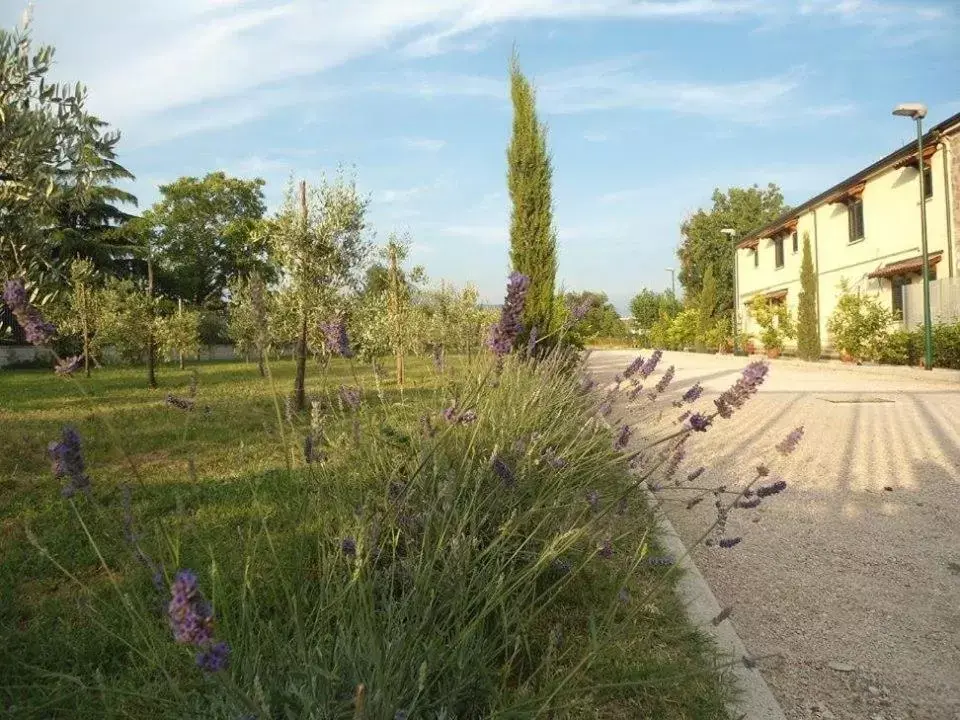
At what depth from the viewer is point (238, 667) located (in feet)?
5.38

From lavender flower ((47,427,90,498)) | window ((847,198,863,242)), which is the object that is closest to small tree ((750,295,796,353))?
window ((847,198,863,242))

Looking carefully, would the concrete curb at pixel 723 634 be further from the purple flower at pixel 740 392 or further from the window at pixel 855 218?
the window at pixel 855 218

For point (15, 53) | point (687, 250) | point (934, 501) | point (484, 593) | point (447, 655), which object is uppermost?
point (687, 250)

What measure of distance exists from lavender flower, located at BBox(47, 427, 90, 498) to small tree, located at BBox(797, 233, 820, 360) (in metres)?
24.4

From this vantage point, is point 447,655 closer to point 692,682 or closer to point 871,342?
point 692,682

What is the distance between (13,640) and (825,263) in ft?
89.8

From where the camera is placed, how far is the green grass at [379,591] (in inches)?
63.2

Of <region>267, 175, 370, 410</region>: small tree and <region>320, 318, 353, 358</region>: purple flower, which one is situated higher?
<region>267, 175, 370, 410</region>: small tree

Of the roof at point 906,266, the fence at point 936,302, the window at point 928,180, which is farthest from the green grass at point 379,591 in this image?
the window at point 928,180

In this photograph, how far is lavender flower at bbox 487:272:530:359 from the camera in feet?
7.23

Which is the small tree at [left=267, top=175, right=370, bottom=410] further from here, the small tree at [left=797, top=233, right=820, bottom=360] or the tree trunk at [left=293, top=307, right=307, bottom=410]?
the small tree at [left=797, top=233, right=820, bottom=360]

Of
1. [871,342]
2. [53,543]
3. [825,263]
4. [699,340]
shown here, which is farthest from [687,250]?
[53,543]

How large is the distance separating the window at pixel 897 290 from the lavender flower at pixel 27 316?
22.5 meters

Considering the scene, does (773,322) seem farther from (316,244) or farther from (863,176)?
(316,244)
